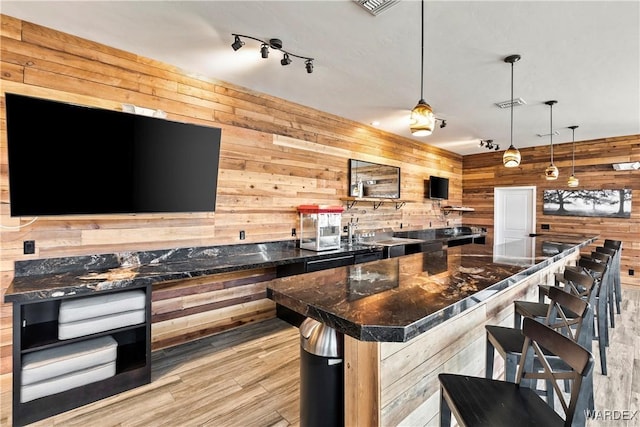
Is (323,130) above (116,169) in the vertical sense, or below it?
above

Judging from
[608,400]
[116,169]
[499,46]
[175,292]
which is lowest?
[608,400]

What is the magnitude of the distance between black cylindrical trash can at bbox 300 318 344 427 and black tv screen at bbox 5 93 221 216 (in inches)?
82.9

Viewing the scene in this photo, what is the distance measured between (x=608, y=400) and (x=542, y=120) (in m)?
4.04

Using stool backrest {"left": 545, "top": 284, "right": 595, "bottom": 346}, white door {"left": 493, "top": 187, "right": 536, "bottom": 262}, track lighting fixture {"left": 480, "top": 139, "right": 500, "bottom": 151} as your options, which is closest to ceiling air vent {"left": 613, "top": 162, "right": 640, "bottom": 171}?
white door {"left": 493, "top": 187, "right": 536, "bottom": 262}

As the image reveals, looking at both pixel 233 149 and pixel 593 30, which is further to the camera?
pixel 233 149

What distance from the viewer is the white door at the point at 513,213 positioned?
7031 millimetres

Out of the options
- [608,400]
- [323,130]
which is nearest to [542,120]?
[323,130]

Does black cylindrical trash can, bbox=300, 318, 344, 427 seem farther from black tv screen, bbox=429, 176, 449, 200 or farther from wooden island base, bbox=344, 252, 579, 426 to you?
black tv screen, bbox=429, 176, 449, 200

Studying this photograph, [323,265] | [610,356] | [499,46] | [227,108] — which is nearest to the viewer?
[499,46]

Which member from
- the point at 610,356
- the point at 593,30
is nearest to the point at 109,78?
the point at 593,30

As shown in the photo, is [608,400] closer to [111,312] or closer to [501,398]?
[501,398]

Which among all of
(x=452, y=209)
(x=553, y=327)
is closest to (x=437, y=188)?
(x=452, y=209)

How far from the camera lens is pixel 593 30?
8.23ft

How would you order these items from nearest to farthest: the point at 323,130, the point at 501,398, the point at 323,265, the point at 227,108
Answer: the point at 501,398 < the point at 227,108 < the point at 323,265 < the point at 323,130
